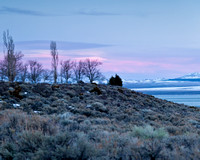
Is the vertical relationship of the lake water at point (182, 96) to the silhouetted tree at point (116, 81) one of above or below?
below

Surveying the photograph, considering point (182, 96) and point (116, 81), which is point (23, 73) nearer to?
point (116, 81)

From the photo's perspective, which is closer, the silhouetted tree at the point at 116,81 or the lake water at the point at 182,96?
the silhouetted tree at the point at 116,81

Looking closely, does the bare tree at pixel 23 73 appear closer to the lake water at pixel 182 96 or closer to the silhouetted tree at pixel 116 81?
the silhouetted tree at pixel 116 81

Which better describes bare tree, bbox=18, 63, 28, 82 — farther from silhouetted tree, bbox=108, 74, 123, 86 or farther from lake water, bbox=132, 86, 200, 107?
lake water, bbox=132, 86, 200, 107

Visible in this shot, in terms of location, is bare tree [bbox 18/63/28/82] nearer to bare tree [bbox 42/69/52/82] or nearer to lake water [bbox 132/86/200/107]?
bare tree [bbox 42/69/52/82]

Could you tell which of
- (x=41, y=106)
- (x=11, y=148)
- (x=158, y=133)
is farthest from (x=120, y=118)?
(x=11, y=148)

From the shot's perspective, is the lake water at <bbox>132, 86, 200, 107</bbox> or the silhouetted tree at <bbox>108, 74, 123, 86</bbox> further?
the lake water at <bbox>132, 86, 200, 107</bbox>

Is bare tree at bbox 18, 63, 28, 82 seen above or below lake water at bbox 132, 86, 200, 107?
above

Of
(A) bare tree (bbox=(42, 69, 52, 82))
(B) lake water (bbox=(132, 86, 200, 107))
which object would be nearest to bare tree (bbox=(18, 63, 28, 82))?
(A) bare tree (bbox=(42, 69, 52, 82))

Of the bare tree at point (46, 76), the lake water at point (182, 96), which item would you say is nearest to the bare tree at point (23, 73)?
the bare tree at point (46, 76)

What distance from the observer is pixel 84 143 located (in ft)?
15.6

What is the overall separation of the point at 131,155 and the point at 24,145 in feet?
8.10

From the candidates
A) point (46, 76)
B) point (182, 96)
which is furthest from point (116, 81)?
point (182, 96)

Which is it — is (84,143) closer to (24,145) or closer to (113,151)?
(113,151)
